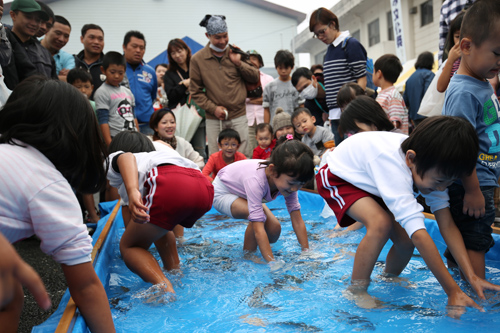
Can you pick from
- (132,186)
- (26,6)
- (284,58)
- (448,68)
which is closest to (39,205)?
(132,186)

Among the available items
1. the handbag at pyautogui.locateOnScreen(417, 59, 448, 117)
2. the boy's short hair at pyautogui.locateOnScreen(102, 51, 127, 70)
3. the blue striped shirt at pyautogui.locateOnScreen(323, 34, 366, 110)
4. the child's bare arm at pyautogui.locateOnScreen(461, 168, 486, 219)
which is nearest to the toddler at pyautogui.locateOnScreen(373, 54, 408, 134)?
the blue striped shirt at pyautogui.locateOnScreen(323, 34, 366, 110)

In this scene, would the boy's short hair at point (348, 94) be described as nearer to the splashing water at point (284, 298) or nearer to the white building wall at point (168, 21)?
the splashing water at point (284, 298)

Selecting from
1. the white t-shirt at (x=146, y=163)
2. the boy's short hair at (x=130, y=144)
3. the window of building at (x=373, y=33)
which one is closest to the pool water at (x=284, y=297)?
the white t-shirt at (x=146, y=163)

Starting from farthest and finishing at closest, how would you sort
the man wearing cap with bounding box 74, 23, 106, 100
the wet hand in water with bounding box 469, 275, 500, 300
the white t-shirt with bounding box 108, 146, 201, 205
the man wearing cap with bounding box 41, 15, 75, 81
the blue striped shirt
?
1. the man wearing cap with bounding box 74, 23, 106, 100
2. the man wearing cap with bounding box 41, 15, 75, 81
3. the blue striped shirt
4. the white t-shirt with bounding box 108, 146, 201, 205
5. the wet hand in water with bounding box 469, 275, 500, 300

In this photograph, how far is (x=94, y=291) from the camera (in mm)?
1729

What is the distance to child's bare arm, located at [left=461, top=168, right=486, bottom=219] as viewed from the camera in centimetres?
214

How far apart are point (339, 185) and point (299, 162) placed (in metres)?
0.39

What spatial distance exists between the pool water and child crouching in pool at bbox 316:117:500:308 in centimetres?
11

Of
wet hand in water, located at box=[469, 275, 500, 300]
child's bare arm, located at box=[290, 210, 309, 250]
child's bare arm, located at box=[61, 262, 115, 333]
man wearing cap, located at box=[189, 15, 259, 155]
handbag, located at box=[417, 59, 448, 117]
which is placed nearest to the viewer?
child's bare arm, located at box=[61, 262, 115, 333]

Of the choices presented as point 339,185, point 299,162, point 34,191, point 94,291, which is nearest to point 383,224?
point 339,185

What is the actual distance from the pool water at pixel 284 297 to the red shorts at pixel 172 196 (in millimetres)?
415

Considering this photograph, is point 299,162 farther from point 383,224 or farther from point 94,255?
point 94,255

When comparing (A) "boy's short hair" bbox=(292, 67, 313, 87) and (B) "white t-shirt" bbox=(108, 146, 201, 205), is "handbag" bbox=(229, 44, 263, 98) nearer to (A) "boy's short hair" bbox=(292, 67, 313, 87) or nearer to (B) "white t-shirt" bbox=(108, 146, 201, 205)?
(A) "boy's short hair" bbox=(292, 67, 313, 87)

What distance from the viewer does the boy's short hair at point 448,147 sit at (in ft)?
6.28
